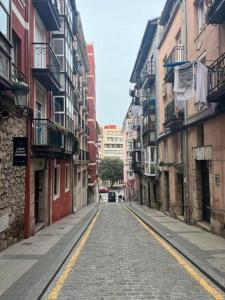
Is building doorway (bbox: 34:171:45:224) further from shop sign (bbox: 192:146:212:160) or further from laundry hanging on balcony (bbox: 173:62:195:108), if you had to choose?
laundry hanging on balcony (bbox: 173:62:195:108)

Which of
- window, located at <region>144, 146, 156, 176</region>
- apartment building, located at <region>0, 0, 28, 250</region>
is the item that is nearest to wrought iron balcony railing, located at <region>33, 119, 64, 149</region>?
apartment building, located at <region>0, 0, 28, 250</region>

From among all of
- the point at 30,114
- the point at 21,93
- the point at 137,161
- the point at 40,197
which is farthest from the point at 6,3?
the point at 137,161

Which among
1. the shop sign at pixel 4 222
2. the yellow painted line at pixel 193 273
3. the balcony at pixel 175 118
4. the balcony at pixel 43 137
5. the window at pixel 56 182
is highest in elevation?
the balcony at pixel 175 118

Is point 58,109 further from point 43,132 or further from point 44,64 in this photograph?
point 43,132

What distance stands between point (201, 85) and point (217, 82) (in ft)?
2.99

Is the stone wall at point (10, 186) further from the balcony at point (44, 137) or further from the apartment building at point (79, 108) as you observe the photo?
the apartment building at point (79, 108)

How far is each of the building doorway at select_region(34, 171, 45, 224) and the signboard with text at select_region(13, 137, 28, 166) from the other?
A: 582 centimetres

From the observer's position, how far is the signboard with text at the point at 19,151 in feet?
37.1

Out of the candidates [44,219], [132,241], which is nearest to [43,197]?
[44,219]

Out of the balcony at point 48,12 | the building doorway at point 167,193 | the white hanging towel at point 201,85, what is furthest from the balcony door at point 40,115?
the building doorway at point 167,193

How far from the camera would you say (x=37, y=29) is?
16016mm

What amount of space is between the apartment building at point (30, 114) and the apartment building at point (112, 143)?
114087 mm

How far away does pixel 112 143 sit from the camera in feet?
454

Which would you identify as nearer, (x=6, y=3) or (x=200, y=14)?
(x=6, y=3)
